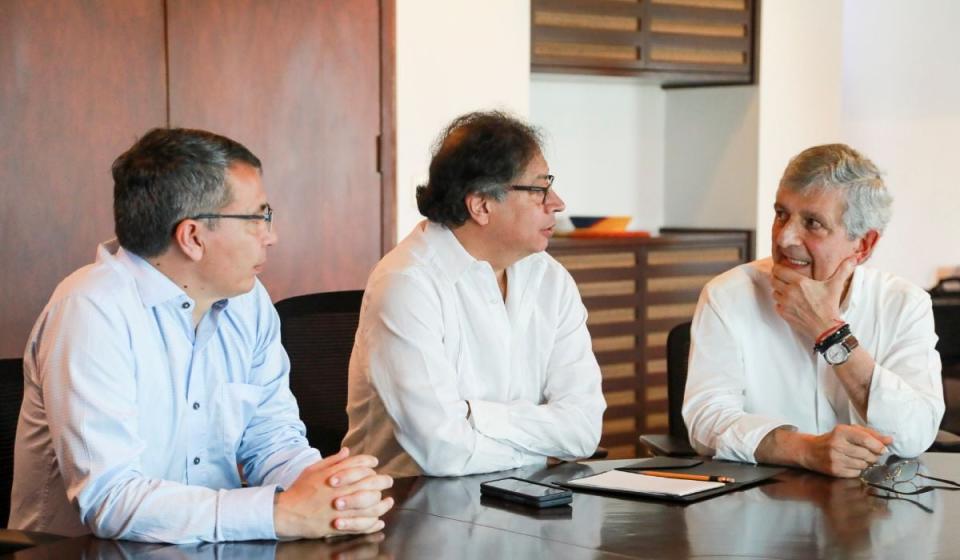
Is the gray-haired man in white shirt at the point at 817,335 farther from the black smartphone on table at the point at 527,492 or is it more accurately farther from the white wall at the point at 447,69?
the white wall at the point at 447,69

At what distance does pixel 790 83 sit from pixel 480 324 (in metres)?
3.05

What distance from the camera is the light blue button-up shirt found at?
1861mm

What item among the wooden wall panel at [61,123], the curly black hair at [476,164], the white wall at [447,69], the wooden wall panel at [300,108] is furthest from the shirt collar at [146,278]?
the white wall at [447,69]

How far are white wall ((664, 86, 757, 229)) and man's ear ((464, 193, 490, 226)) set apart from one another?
2.75m

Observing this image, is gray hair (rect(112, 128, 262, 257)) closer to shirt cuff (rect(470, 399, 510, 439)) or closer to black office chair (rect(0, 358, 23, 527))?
black office chair (rect(0, 358, 23, 527))

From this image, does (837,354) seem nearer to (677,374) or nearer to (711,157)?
(677,374)

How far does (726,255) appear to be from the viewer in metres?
5.26

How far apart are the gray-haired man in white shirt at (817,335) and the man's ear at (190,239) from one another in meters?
1.10

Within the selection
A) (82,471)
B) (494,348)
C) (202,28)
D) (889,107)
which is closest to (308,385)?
(494,348)

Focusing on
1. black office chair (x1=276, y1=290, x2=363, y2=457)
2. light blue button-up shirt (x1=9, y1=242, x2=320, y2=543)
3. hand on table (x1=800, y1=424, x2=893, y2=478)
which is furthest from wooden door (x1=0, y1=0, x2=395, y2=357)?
hand on table (x1=800, y1=424, x2=893, y2=478)

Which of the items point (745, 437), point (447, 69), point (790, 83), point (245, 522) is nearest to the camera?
point (245, 522)

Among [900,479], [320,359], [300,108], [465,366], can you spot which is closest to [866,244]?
[900,479]

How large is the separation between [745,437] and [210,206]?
1124 millimetres

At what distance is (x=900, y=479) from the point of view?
2.22m
